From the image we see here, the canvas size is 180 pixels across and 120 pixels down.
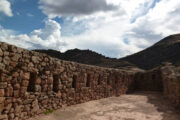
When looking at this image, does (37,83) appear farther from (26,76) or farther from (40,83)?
(26,76)

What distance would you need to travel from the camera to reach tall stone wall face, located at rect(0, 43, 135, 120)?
19.3 feet

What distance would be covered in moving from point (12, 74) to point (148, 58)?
150ft

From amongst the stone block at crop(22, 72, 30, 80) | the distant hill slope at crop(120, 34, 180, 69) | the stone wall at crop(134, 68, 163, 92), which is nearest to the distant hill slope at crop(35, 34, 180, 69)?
the distant hill slope at crop(120, 34, 180, 69)

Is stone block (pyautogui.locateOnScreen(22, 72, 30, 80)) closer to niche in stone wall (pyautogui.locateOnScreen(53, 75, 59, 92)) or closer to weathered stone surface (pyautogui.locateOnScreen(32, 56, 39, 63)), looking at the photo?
weathered stone surface (pyautogui.locateOnScreen(32, 56, 39, 63))

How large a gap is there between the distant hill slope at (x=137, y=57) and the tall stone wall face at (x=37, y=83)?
15.1 meters

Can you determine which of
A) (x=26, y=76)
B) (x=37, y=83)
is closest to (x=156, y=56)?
(x=37, y=83)

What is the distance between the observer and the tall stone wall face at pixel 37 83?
5887 mm

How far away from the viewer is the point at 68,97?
9.18 metres

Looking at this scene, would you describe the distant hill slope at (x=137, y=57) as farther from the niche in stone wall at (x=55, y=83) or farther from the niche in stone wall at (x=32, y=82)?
the niche in stone wall at (x=32, y=82)

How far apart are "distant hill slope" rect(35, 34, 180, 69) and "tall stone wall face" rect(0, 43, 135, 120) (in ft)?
49.7

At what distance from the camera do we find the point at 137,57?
167 ft

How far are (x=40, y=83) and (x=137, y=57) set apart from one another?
46.4 m

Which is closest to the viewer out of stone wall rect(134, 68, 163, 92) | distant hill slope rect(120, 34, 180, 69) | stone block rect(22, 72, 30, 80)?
stone block rect(22, 72, 30, 80)

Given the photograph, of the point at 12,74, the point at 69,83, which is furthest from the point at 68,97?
the point at 12,74
